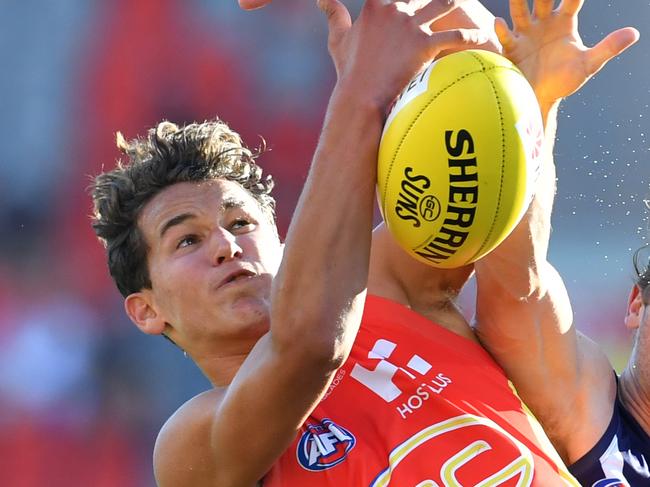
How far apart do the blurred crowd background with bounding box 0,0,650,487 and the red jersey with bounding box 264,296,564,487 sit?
350 cm

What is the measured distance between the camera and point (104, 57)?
22.9 ft

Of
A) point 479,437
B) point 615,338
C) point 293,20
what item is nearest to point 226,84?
point 293,20

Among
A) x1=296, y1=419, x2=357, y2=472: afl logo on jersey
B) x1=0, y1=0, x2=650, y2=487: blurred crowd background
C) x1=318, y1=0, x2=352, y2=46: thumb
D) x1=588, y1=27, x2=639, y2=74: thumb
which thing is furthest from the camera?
x1=0, y1=0, x2=650, y2=487: blurred crowd background

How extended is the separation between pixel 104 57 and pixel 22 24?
2.04 feet

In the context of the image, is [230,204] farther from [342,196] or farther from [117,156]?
[117,156]

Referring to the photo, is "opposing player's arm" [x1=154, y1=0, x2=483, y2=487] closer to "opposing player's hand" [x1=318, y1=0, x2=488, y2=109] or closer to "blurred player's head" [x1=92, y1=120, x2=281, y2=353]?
"opposing player's hand" [x1=318, y1=0, x2=488, y2=109]

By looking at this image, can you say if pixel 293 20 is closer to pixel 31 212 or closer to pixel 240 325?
pixel 31 212

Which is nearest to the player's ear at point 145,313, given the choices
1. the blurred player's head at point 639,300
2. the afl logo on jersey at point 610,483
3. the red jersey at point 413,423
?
the red jersey at point 413,423

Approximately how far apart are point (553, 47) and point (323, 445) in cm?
128

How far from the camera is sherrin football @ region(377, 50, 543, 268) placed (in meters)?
2.17

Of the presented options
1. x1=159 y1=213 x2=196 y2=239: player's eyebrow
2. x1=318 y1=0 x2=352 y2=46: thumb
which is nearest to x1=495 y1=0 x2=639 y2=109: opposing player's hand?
x1=318 y1=0 x2=352 y2=46: thumb

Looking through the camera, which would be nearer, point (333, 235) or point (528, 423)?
point (333, 235)

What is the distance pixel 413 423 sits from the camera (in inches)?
111

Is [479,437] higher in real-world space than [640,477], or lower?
higher
